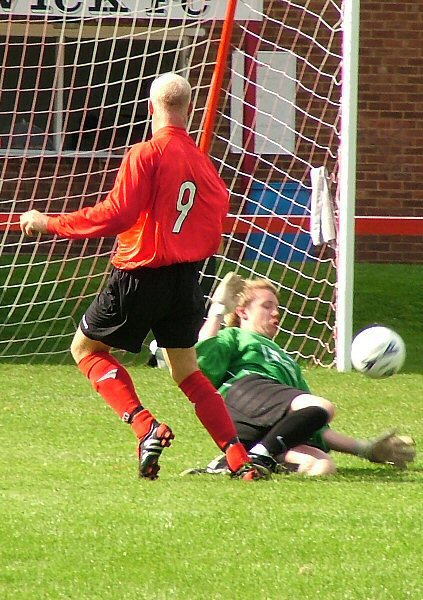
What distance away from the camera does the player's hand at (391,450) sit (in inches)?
246

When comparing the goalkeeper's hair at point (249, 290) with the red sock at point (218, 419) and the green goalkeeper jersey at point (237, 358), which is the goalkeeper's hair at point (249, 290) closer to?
the green goalkeeper jersey at point (237, 358)

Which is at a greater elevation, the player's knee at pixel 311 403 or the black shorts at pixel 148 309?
the black shorts at pixel 148 309

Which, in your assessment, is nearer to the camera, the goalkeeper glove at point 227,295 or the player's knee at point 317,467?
the player's knee at point 317,467

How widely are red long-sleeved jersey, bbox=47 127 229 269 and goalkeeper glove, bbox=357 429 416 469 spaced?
1.20 metres

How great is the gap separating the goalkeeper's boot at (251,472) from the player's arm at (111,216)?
3.84ft

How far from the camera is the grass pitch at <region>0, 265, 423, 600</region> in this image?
4.32m

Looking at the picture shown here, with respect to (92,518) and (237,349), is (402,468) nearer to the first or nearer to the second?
(237,349)

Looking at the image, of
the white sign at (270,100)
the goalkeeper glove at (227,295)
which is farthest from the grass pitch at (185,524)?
the white sign at (270,100)

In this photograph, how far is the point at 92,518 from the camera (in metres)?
5.13

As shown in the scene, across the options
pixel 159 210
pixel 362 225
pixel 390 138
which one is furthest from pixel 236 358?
pixel 390 138

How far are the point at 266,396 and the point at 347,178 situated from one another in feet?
12.6

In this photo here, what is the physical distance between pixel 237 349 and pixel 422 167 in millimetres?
10496

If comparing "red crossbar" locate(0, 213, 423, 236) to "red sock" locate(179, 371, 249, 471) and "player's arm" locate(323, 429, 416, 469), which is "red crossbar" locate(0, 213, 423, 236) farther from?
"red sock" locate(179, 371, 249, 471)

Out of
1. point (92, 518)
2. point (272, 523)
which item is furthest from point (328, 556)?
point (92, 518)
